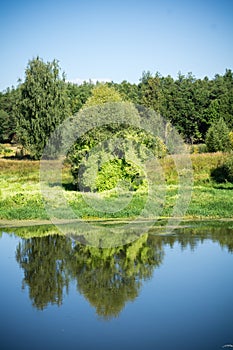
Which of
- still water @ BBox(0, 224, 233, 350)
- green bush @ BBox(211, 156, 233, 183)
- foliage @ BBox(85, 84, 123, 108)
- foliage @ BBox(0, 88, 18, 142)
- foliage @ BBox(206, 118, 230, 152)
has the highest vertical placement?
foliage @ BBox(0, 88, 18, 142)

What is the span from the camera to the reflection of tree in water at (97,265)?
13266 mm

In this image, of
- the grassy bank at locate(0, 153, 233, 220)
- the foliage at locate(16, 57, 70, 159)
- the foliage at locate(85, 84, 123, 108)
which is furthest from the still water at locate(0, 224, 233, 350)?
the foliage at locate(16, 57, 70, 159)

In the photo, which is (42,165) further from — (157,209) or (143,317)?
(143,317)

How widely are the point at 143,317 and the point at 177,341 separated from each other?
153 centimetres

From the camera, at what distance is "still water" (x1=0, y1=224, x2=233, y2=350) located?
10586mm

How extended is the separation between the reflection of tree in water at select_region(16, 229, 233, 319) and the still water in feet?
0.08

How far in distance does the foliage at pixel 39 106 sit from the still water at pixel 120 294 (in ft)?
88.9

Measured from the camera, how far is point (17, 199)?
25.4m

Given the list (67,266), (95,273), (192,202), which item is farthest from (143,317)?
(192,202)

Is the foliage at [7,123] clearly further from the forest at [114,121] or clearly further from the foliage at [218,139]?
the foliage at [218,139]

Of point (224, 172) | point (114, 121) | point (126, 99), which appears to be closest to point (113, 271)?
point (114, 121)

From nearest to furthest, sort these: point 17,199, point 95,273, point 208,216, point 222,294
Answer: point 222,294 < point 95,273 < point 208,216 < point 17,199

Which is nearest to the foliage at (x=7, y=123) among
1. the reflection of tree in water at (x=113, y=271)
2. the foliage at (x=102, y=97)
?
the foliage at (x=102, y=97)

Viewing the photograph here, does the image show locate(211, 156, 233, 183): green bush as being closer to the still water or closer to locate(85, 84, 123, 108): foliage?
locate(85, 84, 123, 108): foliage
